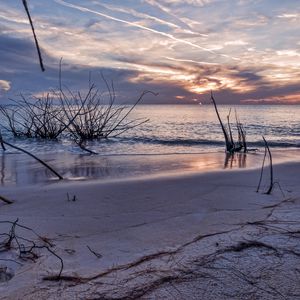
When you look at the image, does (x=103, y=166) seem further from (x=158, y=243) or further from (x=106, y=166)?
(x=158, y=243)

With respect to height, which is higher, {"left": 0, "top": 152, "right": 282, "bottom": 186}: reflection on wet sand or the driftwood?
the driftwood

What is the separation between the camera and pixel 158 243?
2.53m

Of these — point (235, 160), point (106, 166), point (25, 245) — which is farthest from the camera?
point (235, 160)

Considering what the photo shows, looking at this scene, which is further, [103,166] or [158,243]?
[103,166]

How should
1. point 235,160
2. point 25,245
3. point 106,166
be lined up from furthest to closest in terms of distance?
point 235,160 < point 106,166 < point 25,245

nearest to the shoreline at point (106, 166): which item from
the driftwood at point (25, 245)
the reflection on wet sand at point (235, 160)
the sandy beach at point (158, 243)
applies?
the reflection on wet sand at point (235, 160)

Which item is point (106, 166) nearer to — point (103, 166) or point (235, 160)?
point (103, 166)

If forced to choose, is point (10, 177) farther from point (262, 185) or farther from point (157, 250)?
point (157, 250)

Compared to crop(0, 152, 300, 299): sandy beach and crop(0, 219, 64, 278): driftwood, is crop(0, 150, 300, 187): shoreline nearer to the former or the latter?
crop(0, 152, 300, 299): sandy beach

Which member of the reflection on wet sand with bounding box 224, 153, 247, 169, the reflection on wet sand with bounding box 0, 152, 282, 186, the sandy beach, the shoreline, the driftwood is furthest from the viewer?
the reflection on wet sand with bounding box 224, 153, 247, 169

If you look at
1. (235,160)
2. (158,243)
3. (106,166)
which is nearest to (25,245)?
(158,243)

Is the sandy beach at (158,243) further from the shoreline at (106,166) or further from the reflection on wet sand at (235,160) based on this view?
the reflection on wet sand at (235,160)

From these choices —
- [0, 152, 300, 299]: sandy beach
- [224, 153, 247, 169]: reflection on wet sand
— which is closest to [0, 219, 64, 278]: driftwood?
[0, 152, 300, 299]: sandy beach

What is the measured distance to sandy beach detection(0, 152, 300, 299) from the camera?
1.89m
